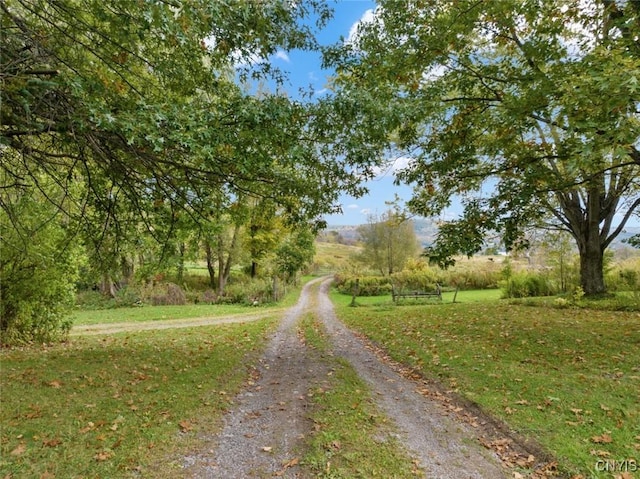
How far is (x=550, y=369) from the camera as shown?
633 centimetres

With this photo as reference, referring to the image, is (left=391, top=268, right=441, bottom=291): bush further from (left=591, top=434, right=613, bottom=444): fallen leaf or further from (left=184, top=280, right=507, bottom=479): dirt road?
(left=591, top=434, right=613, bottom=444): fallen leaf

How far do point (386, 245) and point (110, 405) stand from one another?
1212 inches

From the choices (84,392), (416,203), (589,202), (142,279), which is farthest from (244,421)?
(142,279)

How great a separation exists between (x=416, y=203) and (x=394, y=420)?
5.50m

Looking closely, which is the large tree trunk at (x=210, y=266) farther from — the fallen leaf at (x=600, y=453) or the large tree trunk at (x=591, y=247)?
the fallen leaf at (x=600, y=453)

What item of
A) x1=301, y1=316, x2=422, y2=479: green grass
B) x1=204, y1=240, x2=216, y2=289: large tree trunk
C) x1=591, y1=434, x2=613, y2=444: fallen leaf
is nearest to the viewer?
x1=301, y1=316, x2=422, y2=479: green grass

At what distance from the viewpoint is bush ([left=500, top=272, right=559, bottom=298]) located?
61.1 feet

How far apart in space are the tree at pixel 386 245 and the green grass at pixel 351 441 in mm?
28621

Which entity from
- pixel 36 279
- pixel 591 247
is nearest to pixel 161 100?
pixel 36 279

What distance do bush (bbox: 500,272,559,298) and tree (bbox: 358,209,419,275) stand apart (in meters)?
13.9

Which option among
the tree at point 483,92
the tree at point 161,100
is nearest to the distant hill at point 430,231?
the tree at point 483,92

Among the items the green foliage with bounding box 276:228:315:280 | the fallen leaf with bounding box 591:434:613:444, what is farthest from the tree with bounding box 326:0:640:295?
the green foliage with bounding box 276:228:315:280

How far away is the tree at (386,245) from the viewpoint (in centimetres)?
3366

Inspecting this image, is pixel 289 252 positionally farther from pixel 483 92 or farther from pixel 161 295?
pixel 483 92
